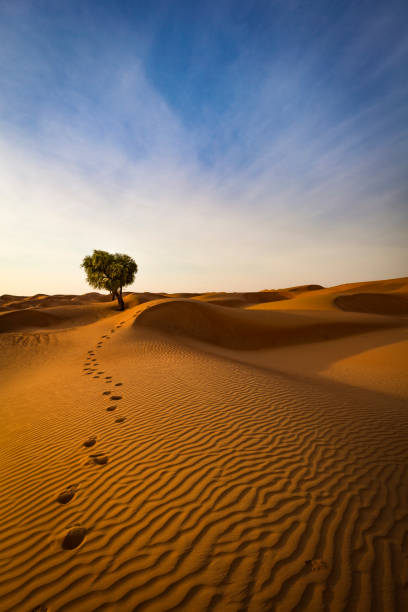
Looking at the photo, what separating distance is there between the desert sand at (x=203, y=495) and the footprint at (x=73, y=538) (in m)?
0.01

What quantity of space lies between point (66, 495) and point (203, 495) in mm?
1848

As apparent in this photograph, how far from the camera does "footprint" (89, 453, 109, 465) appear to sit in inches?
149

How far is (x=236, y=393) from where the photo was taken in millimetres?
6211

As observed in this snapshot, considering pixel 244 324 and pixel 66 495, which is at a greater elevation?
pixel 244 324

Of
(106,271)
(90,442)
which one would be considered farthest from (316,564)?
(106,271)

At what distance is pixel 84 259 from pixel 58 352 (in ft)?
66.9

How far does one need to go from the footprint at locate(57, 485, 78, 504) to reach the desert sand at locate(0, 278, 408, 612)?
2 centimetres

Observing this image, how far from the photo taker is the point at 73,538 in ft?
8.47

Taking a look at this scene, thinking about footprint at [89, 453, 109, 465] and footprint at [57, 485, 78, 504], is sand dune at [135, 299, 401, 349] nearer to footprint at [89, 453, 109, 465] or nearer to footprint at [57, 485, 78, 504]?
footprint at [89, 453, 109, 465]

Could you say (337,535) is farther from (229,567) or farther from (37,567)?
(37,567)

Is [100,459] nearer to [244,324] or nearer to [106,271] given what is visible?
[244,324]

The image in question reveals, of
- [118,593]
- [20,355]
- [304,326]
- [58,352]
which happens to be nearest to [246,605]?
[118,593]

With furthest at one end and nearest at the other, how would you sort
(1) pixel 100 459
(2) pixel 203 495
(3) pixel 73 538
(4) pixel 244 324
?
1. (4) pixel 244 324
2. (1) pixel 100 459
3. (2) pixel 203 495
4. (3) pixel 73 538

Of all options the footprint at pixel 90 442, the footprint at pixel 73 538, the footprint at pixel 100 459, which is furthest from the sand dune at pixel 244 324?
the footprint at pixel 73 538
